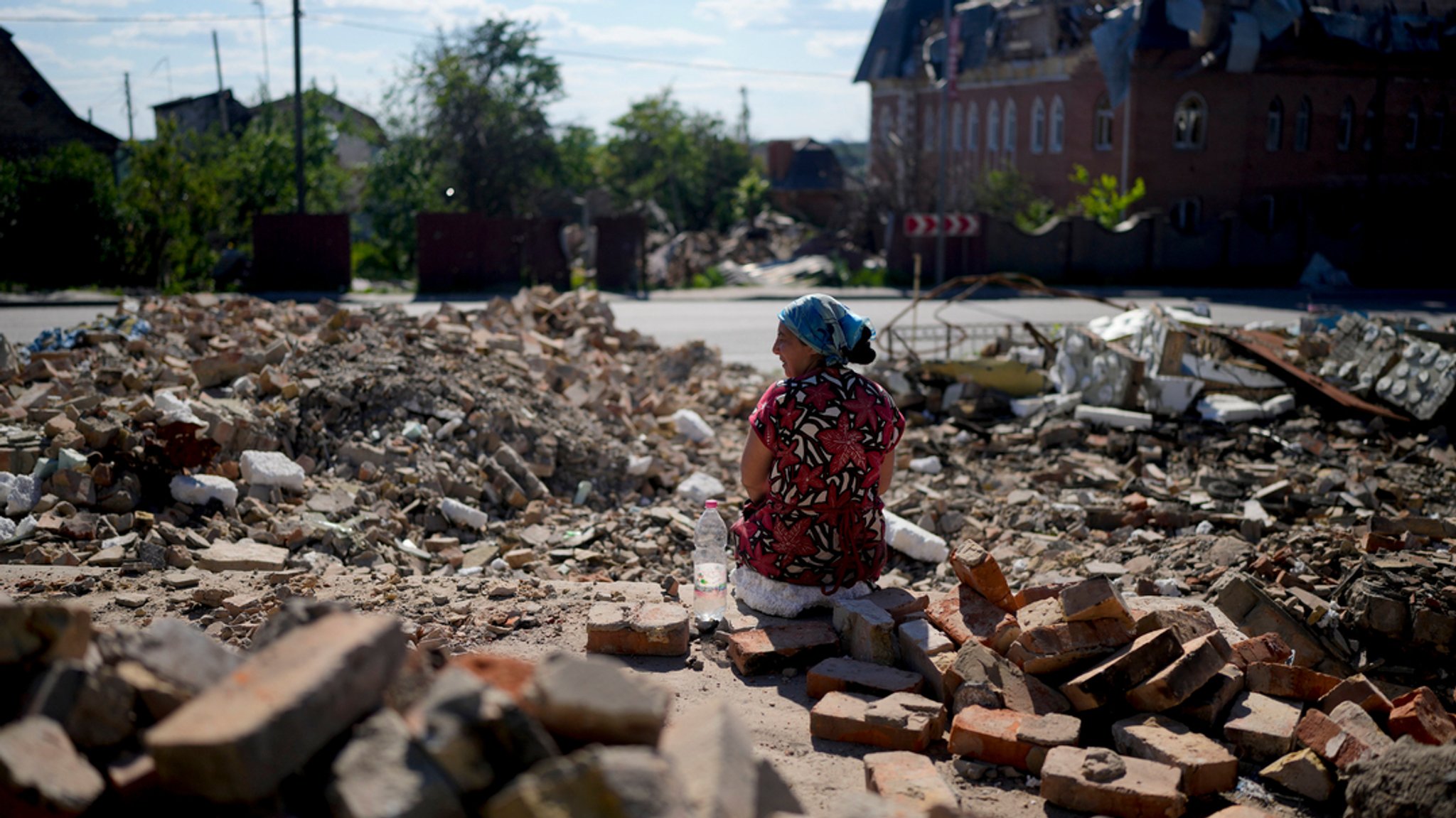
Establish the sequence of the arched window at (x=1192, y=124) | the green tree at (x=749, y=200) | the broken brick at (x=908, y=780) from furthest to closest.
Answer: the green tree at (x=749, y=200), the arched window at (x=1192, y=124), the broken brick at (x=908, y=780)

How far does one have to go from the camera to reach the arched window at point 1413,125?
3152 centimetres

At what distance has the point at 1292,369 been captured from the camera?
909cm

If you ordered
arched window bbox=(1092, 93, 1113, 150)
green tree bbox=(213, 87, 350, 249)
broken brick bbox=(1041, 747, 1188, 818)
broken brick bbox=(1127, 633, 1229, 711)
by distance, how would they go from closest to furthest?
broken brick bbox=(1041, 747, 1188, 818), broken brick bbox=(1127, 633, 1229, 711), green tree bbox=(213, 87, 350, 249), arched window bbox=(1092, 93, 1113, 150)

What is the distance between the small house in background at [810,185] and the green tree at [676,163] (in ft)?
6.06

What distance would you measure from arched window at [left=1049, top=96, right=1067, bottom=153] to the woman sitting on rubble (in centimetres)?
2968

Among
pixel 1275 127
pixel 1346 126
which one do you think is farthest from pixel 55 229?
pixel 1346 126

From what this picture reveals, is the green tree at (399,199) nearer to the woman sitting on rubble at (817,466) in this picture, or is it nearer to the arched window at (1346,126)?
the arched window at (1346,126)

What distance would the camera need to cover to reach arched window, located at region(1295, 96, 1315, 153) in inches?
1187

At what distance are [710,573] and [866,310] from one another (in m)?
16.8

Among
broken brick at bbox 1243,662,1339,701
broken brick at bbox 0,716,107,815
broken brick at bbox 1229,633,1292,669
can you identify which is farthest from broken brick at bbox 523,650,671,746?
broken brick at bbox 1229,633,1292,669

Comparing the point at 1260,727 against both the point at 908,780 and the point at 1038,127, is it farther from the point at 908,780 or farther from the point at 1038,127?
the point at 1038,127

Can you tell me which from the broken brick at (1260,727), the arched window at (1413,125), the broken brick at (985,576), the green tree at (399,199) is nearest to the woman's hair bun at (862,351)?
the broken brick at (985,576)

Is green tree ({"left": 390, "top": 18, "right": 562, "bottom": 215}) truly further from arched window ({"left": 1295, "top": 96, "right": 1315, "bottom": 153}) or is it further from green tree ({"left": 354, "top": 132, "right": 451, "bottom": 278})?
arched window ({"left": 1295, "top": 96, "right": 1315, "bottom": 153})

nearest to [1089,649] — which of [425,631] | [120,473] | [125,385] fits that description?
[425,631]
